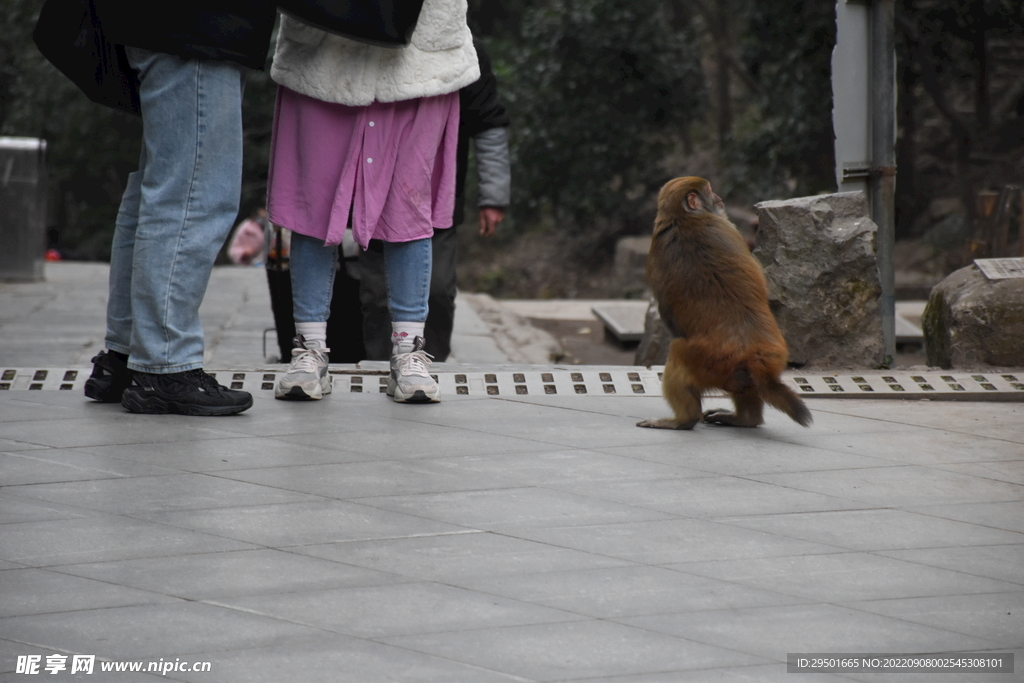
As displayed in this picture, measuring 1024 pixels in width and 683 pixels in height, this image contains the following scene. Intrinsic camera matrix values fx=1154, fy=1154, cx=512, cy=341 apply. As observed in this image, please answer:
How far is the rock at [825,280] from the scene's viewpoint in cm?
463

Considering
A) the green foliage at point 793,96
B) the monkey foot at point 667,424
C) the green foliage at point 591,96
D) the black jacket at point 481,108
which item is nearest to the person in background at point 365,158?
the black jacket at point 481,108

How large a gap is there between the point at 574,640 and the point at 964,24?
535 inches

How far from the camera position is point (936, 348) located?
16.9 ft

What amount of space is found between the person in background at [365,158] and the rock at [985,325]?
2237mm

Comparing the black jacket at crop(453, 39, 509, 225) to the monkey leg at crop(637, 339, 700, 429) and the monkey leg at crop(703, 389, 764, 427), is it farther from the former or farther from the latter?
the monkey leg at crop(703, 389, 764, 427)

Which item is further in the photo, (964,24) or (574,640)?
(964,24)

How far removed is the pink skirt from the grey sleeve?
0.36 m

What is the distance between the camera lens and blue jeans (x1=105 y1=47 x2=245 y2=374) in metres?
3.39

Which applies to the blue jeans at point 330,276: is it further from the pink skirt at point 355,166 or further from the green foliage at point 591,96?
the green foliage at point 591,96

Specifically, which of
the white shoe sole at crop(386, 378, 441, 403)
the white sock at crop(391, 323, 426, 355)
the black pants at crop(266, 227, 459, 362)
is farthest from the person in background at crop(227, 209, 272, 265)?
the white shoe sole at crop(386, 378, 441, 403)

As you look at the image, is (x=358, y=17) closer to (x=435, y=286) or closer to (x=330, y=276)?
(x=330, y=276)

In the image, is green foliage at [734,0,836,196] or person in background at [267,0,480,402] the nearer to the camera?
person in background at [267,0,480,402]

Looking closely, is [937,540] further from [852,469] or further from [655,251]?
[655,251]

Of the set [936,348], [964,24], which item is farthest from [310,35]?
A: [964,24]
